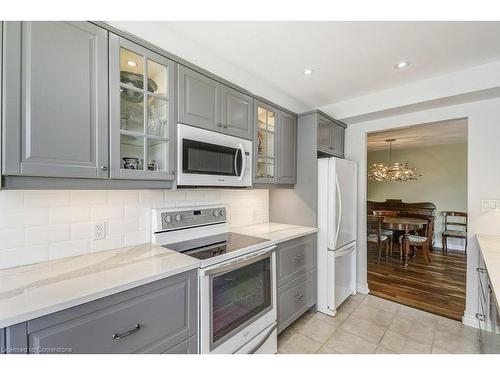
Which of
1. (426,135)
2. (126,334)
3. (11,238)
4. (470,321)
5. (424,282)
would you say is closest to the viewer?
(126,334)

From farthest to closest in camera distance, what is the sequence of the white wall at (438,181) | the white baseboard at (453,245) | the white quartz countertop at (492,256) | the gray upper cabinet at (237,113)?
the white wall at (438,181), the white baseboard at (453,245), the gray upper cabinet at (237,113), the white quartz countertop at (492,256)

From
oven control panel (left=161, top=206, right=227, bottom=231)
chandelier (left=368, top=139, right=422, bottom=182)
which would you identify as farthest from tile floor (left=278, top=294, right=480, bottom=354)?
chandelier (left=368, top=139, right=422, bottom=182)

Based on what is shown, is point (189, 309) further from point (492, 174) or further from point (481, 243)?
point (492, 174)

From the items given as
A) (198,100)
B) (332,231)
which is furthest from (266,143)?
(332,231)

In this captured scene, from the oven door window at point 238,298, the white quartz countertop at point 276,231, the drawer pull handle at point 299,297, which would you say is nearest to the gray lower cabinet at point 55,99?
the oven door window at point 238,298

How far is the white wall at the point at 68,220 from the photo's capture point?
1.24m

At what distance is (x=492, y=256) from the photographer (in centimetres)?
159

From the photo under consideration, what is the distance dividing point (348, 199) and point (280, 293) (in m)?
1.34

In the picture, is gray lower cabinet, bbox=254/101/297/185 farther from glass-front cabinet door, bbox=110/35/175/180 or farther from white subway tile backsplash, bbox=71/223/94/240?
white subway tile backsplash, bbox=71/223/94/240

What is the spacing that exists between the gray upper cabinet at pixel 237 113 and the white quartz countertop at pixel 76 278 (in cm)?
107

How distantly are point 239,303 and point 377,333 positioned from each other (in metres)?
1.42

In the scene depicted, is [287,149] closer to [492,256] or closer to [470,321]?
[492,256]

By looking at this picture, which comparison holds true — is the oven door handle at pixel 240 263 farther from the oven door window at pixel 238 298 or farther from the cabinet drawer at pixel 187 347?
the cabinet drawer at pixel 187 347
